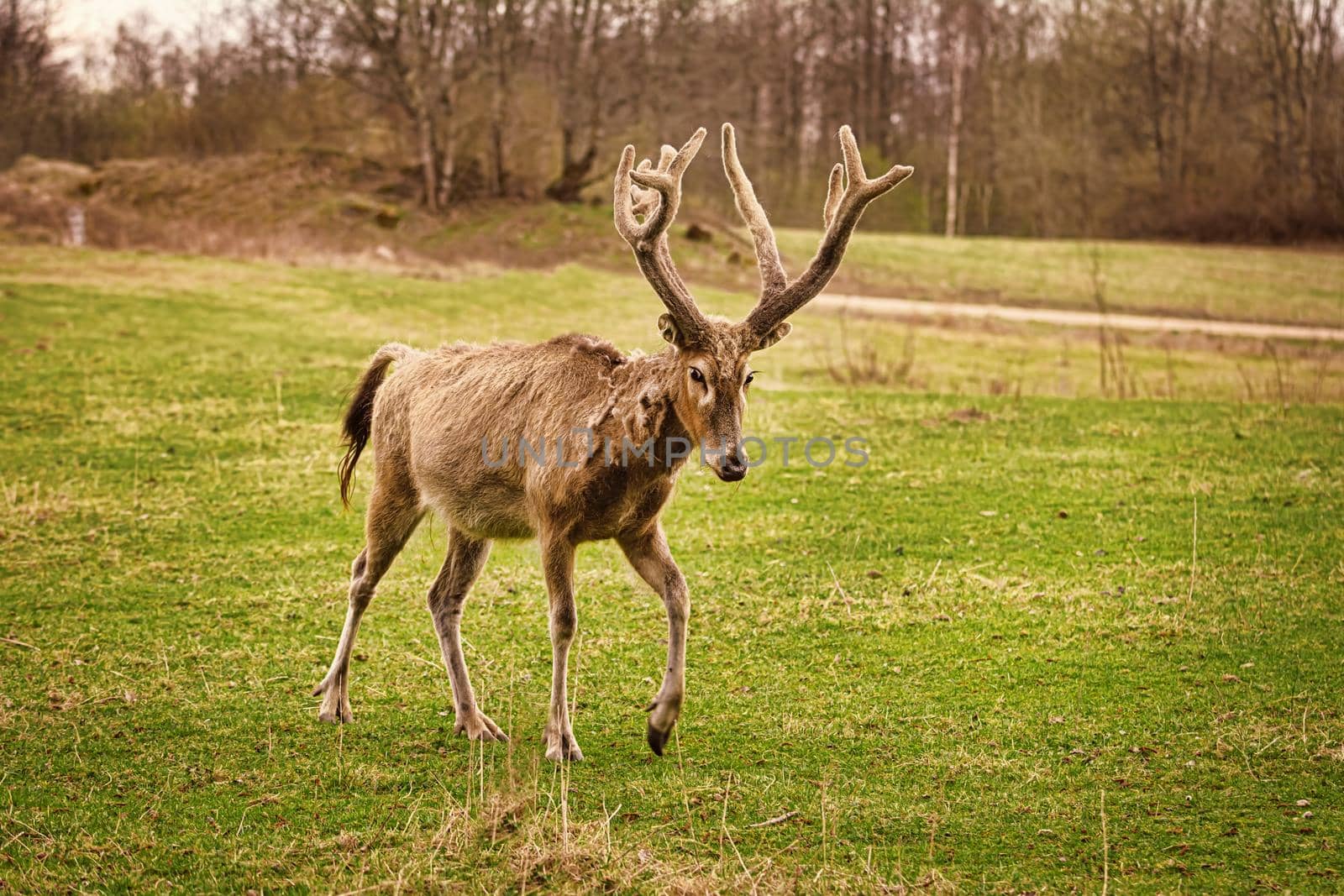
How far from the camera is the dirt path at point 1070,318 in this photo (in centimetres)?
3100

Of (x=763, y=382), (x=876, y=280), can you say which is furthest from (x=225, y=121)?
(x=763, y=382)

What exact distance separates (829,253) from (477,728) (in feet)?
11.9

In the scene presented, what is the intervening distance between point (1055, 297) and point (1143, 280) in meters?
4.13

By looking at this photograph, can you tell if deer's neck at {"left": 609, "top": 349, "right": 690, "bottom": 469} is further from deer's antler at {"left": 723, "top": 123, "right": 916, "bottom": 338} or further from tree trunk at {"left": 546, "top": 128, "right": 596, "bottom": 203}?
tree trunk at {"left": 546, "top": 128, "right": 596, "bottom": 203}

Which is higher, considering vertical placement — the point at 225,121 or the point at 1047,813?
the point at 225,121

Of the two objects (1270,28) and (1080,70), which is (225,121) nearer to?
(1080,70)

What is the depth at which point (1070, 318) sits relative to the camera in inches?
1329

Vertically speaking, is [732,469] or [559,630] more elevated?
[732,469]

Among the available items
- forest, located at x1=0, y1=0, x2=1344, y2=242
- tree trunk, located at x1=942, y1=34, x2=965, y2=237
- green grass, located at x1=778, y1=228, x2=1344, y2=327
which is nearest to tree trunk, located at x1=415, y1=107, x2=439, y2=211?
forest, located at x1=0, y1=0, x2=1344, y2=242

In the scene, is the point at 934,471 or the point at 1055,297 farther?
the point at 1055,297

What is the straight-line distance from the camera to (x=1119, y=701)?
7832mm

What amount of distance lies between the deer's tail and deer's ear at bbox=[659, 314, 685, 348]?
2.73 meters

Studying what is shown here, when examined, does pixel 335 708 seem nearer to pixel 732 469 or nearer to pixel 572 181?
pixel 732 469

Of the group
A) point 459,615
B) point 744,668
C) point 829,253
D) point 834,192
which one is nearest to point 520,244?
point 744,668
